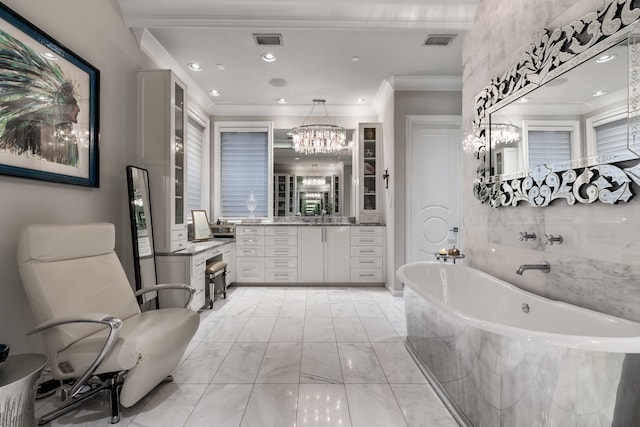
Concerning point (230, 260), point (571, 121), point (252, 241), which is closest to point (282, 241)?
point (252, 241)

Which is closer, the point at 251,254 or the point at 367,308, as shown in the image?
the point at 367,308

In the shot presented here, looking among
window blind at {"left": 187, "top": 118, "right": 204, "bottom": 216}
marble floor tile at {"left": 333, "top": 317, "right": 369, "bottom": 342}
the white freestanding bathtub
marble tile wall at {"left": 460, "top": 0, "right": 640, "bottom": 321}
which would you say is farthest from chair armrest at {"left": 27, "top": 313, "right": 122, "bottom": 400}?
window blind at {"left": 187, "top": 118, "right": 204, "bottom": 216}

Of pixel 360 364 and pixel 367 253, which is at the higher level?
pixel 367 253

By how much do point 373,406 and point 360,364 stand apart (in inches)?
19.4

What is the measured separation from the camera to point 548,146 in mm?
1816

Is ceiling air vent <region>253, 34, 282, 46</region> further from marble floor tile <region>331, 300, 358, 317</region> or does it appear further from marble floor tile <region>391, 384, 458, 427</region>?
marble floor tile <region>391, 384, 458, 427</region>

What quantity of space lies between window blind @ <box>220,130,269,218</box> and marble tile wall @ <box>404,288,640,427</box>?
4.14 meters

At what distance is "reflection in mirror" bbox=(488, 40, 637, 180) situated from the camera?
4.59ft

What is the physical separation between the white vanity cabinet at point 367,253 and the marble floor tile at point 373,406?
268cm

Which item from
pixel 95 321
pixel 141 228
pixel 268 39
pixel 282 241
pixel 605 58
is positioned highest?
pixel 268 39

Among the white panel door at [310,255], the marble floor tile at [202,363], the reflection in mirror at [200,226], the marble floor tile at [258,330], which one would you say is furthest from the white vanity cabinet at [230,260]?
the marble floor tile at [202,363]

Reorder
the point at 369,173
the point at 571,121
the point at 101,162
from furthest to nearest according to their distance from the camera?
the point at 369,173 → the point at 101,162 → the point at 571,121

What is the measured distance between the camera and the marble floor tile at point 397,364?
2021 millimetres

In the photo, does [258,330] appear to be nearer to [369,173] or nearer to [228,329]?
[228,329]
